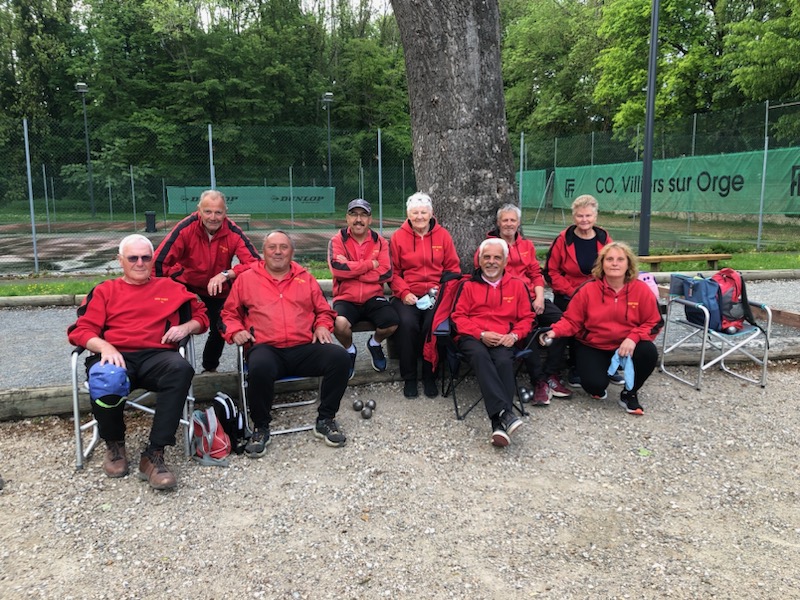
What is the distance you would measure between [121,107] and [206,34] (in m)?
7.02

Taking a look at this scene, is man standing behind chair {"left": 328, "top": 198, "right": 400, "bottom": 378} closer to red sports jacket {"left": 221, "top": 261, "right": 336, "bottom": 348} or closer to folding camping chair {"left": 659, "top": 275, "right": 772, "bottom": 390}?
red sports jacket {"left": 221, "top": 261, "right": 336, "bottom": 348}

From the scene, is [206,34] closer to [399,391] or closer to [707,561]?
[399,391]

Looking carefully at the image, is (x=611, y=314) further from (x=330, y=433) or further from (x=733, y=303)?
(x=330, y=433)

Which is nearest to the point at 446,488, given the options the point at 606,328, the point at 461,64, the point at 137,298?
the point at 606,328

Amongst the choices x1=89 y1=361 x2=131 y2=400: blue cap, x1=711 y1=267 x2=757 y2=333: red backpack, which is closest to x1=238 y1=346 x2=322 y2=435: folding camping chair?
x1=89 y1=361 x2=131 y2=400: blue cap

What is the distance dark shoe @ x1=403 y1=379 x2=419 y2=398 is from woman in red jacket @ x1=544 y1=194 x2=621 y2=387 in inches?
50.0

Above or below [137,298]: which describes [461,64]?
above

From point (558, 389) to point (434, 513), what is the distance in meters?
1.85

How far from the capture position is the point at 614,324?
431 centimetres

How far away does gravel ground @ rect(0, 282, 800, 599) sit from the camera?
2.50 m

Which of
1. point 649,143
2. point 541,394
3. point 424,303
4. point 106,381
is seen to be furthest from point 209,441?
point 649,143

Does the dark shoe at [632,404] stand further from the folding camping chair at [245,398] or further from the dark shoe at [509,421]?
the folding camping chair at [245,398]

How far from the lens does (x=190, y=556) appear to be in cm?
267

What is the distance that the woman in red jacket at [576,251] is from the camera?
194 inches
